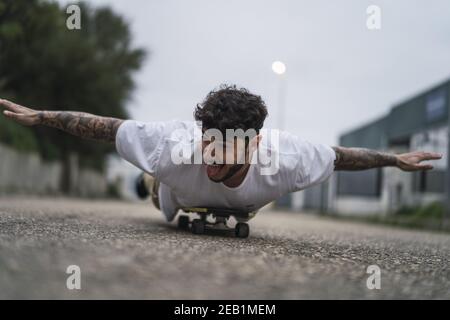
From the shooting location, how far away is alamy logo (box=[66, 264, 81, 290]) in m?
1.38

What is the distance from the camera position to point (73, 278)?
1415mm

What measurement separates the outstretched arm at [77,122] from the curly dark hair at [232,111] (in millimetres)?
475

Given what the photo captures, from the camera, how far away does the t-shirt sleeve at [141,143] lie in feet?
9.03

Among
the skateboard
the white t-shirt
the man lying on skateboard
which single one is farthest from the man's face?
the skateboard

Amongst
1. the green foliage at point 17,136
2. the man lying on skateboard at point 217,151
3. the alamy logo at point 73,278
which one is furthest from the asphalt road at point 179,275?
the green foliage at point 17,136

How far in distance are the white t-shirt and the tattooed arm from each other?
163 millimetres

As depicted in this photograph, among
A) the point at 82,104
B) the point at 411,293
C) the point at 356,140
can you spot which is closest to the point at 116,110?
the point at 82,104

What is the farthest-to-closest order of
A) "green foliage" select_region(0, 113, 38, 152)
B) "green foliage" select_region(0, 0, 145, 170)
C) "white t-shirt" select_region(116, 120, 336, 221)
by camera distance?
"green foliage" select_region(0, 113, 38, 152) → "green foliage" select_region(0, 0, 145, 170) → "white t-shirt" select_region(116, 120, 336, 221)

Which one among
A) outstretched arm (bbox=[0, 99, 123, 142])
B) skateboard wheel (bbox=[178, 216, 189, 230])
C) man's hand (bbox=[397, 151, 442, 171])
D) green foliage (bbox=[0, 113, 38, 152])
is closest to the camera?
outstretched arm (bbox=[0, 99, 123, 142])

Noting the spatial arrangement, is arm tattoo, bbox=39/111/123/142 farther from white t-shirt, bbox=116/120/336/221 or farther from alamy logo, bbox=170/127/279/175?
alamy logo, bbox=170/127/279/175

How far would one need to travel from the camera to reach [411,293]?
157cm

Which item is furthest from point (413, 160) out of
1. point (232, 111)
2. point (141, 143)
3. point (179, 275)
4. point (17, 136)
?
point (17, 136)

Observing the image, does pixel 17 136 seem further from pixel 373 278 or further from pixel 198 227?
pixel 373 278
